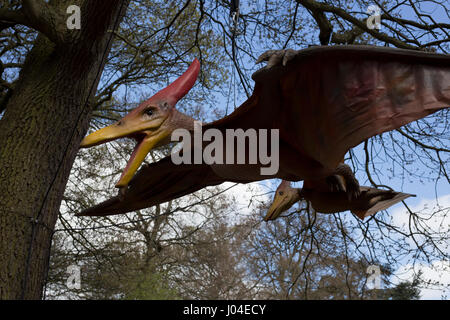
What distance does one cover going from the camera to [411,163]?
4.43 m

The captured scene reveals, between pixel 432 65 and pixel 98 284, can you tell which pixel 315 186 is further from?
pixel 98 284

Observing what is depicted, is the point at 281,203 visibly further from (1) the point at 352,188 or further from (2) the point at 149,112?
(2) the point at 149,112

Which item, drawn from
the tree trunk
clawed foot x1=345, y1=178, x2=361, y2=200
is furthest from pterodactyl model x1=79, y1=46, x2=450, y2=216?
the tree trunk

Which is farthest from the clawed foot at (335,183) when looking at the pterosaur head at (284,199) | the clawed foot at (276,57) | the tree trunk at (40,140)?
the tree trunk at (40,140)

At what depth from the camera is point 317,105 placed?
1.69 meters

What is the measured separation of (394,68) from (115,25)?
5.79 ft

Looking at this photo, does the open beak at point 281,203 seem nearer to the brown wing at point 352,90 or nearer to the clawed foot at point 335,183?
the clawed foot at point 335,183

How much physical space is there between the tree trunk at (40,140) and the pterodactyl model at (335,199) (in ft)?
3.73

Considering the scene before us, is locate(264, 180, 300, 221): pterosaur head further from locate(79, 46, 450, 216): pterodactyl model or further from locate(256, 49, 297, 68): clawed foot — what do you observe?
locate(256, 49, 297, 68): clawed foot

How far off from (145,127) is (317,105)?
610 mm

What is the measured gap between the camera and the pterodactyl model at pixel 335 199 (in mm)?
2281

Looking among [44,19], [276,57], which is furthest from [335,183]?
[44,19]

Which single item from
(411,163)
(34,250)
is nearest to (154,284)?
(411,163)

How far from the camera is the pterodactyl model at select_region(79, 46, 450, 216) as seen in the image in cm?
153
